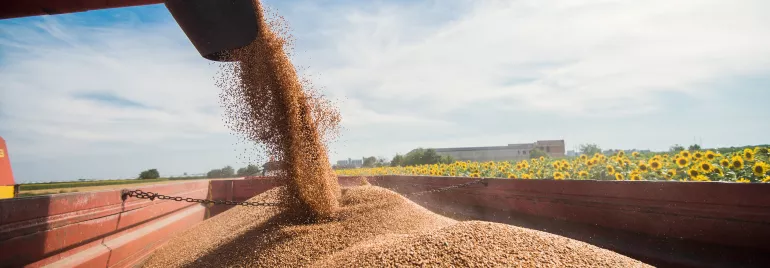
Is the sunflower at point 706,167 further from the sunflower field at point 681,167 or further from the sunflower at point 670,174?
the sunflower at point 670,174

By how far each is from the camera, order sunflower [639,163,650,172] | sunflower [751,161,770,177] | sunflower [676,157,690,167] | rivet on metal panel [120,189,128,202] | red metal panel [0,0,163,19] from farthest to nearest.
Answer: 1. sunflower [639,163,650,172]
2. sunflower [676,157,690,167]
3. sunflower [751,161,770,177]
4. rivet on metal panel [120,189,128,202]
5. red metal panel [0,0,163,19]

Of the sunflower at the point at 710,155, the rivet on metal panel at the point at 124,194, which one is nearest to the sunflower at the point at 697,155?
the sunflower at the point at 710,155

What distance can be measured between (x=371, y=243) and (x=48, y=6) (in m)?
2.46

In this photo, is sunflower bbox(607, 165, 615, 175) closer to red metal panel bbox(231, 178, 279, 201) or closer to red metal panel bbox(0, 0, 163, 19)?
red metal panel bbox(231, 178, 279, 201)

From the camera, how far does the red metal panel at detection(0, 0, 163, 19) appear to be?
2128mm

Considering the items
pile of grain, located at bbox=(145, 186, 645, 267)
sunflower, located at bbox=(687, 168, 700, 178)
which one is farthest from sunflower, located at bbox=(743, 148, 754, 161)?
pile of grain, located at bbox=(145, 186, 645, 267)

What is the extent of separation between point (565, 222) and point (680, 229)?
826 millimetres

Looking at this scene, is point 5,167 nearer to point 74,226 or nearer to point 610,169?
point 74,226

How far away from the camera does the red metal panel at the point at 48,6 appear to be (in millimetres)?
2128

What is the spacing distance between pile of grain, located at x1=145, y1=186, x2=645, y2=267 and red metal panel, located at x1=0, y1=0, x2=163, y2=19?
1877 mm

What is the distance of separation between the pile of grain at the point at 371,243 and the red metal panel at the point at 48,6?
1877 mm

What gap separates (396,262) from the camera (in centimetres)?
193

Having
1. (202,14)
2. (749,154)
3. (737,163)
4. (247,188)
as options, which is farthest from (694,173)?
(247,188)

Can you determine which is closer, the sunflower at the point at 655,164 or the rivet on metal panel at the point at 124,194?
the rivet on metal panel at the point at 124,194
